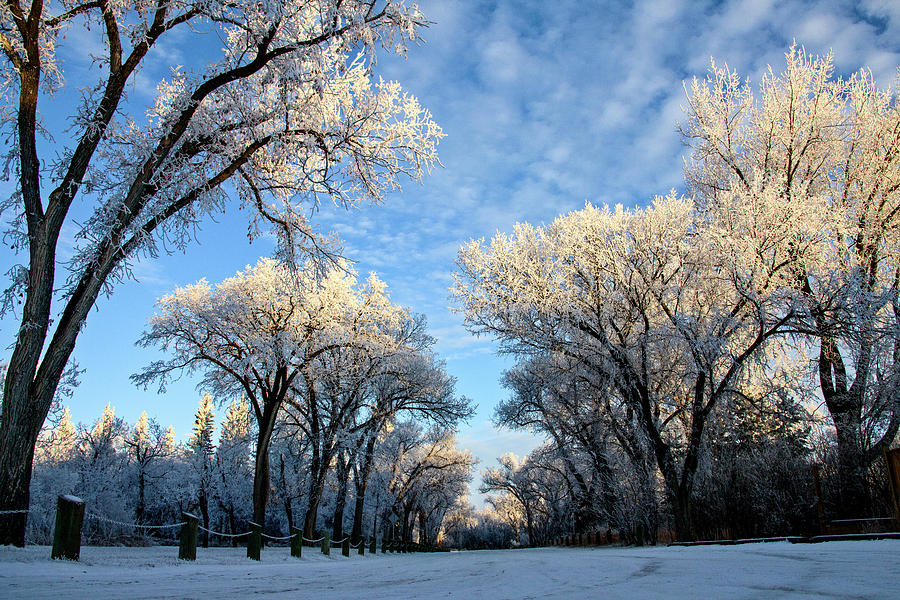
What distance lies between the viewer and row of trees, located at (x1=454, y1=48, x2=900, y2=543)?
46.1ft

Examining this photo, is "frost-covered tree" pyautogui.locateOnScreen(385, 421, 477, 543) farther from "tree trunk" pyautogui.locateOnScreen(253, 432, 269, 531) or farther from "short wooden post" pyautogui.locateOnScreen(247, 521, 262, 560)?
"short wooden post" pyautogui.locateOnScreen(247, 521, 262, 560)

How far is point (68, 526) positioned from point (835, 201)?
71.3ft

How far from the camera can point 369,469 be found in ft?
97.9

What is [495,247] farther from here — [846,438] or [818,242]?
[846,438]

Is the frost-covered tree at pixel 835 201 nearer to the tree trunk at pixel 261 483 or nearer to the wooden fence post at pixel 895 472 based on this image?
the wooden fence post at pixel 895 472

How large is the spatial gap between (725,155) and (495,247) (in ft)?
30.7

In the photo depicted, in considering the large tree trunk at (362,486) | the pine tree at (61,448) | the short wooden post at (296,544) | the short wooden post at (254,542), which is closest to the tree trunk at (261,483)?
the short wooden post at (296,544)

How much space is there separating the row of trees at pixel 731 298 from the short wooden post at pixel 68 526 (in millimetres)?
13290

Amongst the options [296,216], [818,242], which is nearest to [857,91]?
[818,242]

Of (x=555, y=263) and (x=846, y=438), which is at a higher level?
(x=555, y=263)

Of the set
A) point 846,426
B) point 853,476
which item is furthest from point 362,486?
point 853,476

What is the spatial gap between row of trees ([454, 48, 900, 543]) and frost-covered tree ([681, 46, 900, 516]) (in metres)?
0.06

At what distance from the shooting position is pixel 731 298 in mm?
17156

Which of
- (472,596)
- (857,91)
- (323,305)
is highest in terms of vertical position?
(857,91)
